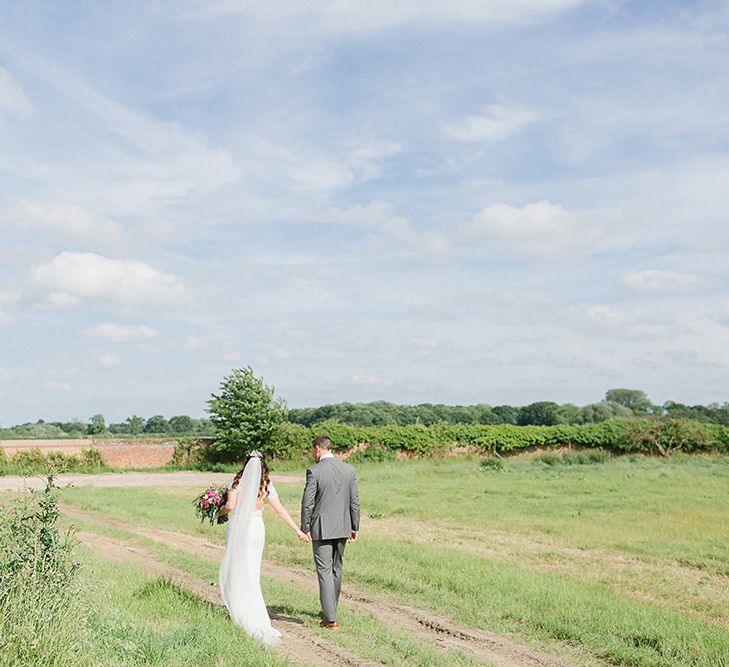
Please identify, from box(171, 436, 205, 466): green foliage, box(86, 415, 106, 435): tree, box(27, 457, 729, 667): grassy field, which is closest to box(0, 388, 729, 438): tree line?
box(86, 415, 106, 435): tree

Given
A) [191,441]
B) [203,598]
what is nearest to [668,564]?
[203,598]

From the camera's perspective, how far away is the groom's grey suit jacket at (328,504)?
884 cm

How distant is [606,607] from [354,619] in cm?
306

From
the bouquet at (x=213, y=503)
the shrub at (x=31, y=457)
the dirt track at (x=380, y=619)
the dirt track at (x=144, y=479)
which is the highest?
the bouquet at (x=213, y=503)

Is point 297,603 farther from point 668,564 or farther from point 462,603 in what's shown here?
point 668,564

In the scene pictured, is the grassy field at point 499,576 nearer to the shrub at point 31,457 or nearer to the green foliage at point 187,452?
the shrub at point 31,457

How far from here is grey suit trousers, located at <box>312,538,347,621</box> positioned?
340 inches

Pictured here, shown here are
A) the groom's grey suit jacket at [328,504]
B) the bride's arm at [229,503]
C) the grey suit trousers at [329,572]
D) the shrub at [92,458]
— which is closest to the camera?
the grey suit trousers at [329,572]

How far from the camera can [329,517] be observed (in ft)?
29.0

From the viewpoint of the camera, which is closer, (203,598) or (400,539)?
(203,598)

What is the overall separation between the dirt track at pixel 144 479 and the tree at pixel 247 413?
2.26 metres

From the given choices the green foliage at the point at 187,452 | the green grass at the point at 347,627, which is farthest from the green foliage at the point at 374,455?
the green grass at the point at 347,627

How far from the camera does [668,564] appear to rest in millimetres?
13492

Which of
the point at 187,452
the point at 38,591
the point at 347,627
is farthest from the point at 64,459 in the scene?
the point at 38,591
